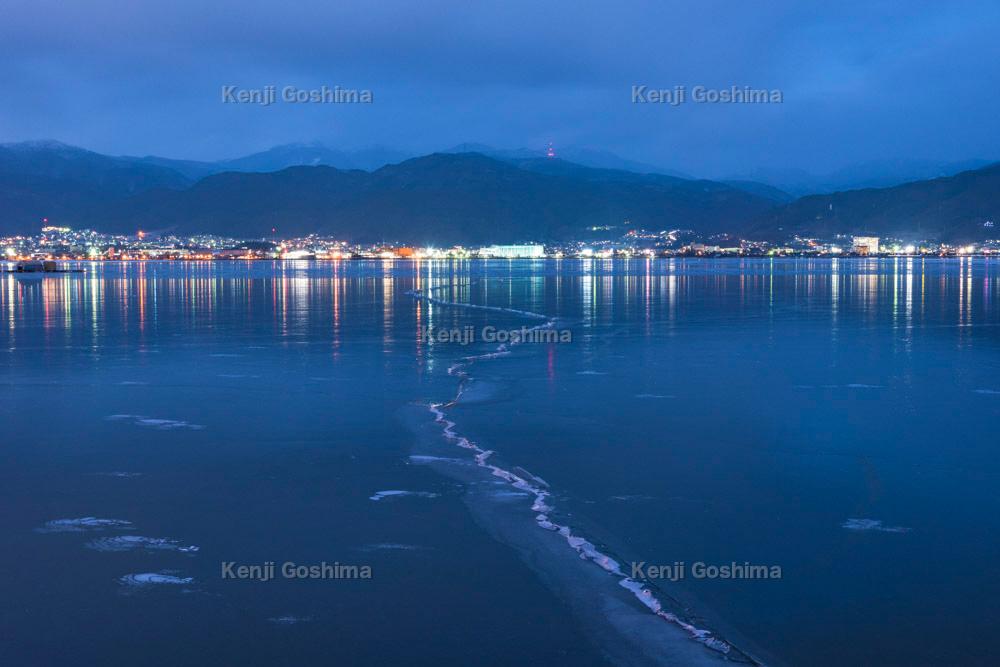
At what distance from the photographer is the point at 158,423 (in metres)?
11.9

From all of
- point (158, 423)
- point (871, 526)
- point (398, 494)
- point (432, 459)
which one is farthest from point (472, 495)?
point (158, 423)

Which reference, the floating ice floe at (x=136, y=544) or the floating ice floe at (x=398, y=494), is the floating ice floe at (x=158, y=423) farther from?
the floating ice floe at (x=136, y=544)

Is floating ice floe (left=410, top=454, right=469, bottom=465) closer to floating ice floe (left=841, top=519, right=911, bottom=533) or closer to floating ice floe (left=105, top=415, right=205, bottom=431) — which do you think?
floating ice floe (left=105, top=415, right=205, bottom=431)

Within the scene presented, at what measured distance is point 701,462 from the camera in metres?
9.80

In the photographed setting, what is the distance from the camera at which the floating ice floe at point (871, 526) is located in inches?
298

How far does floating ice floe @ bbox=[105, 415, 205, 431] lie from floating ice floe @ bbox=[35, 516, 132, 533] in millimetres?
3755

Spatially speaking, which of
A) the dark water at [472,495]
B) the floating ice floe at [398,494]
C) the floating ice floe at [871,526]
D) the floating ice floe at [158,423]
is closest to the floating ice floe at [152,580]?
the dark water at [472,495]

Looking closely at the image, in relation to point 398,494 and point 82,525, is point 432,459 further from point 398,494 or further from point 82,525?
point 82,525

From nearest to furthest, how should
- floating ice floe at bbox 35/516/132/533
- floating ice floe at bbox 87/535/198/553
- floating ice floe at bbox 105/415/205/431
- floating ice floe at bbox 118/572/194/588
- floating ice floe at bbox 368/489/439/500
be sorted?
floating ice floe at bbox 118/572/194/588
floating ice floe at bbox 87/535/198/553
floating ice floe at bbox 35/516/132/533
floating ice floe at bbox 368/489/439/500
floating ice floe at bbox 105/415/205/431

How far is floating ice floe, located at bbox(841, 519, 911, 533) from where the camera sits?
756 centimetres

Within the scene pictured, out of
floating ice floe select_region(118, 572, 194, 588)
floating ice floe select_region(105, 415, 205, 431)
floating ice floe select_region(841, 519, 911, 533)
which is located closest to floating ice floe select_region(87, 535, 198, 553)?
floating ice floe select_region(118, 572, 194, 588)

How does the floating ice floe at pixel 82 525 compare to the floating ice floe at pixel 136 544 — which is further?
the floating ice floe at pixel 82 525

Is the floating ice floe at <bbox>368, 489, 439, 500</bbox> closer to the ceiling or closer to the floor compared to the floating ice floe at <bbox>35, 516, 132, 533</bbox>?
closer to the ceiling

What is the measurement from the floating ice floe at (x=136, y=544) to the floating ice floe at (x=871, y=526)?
492 centimetres
